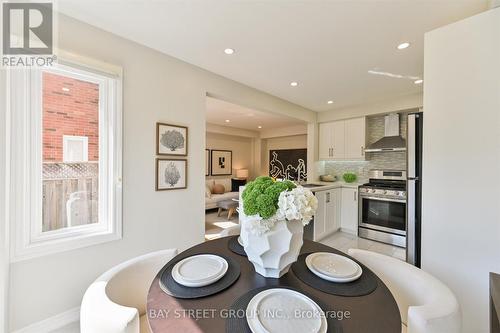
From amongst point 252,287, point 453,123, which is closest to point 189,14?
point 252,287

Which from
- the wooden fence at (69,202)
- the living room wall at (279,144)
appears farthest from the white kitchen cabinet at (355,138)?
the wooden fence at (69,202)

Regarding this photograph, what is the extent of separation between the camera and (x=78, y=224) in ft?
6.09

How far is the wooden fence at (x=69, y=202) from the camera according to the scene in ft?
5.57

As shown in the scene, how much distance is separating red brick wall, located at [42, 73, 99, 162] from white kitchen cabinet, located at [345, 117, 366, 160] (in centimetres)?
417

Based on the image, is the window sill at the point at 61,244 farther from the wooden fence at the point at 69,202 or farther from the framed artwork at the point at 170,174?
the framed artwork at the point at 170,174

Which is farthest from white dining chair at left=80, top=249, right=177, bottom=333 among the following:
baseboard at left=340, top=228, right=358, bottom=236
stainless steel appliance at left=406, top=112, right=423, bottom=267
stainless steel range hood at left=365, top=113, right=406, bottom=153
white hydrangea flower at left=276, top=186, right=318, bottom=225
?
stainless steel range hood at left=365, top=113, right=406, bottom=153

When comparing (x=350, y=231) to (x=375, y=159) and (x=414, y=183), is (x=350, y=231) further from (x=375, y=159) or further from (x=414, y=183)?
(x=414, y=183)

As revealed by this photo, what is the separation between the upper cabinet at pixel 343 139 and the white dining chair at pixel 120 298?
12.9ft

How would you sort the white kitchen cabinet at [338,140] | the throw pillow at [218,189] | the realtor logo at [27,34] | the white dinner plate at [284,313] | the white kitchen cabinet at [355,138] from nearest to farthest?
the white dinner plate at [284,313] → the realtor logo at [27,34] → the white kitchen cabinet at [355,138] → the white kitchen cabinet at [338,140] → the throw pillow at [218,189]

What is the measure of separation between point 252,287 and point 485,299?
1.66m

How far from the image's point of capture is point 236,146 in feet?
24.0

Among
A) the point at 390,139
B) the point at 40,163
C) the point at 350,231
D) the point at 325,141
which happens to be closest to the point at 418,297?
the point at 40,163

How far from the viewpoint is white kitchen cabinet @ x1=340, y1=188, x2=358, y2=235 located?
3910 millimetres

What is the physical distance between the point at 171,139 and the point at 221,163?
450 centimetres
